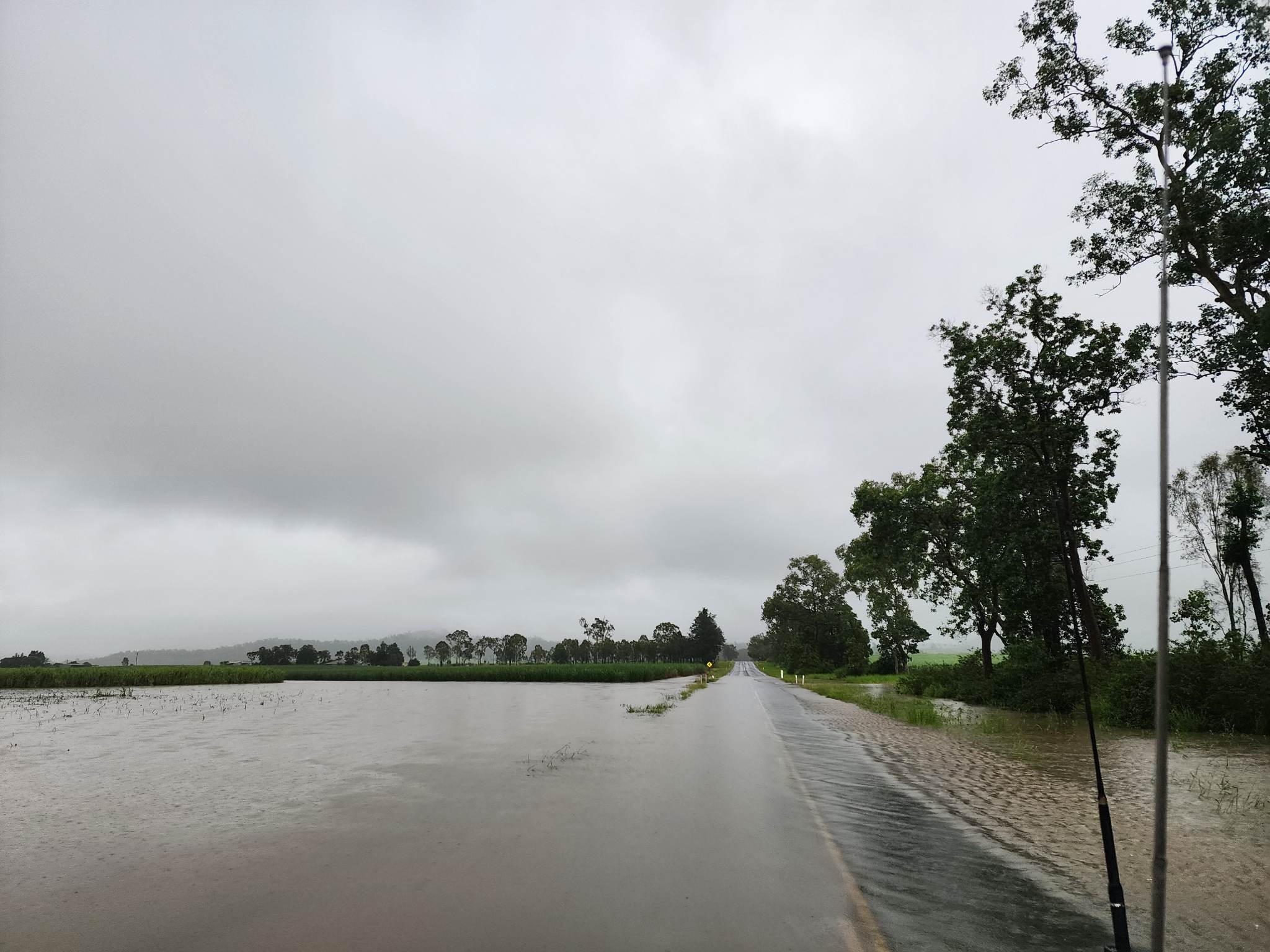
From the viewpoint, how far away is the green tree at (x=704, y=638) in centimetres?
16625

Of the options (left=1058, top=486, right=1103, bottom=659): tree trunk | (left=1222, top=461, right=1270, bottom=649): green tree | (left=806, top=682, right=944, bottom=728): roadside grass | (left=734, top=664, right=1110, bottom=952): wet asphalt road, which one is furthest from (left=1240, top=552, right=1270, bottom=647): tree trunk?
(left=734, top=664, right=1110, bottom=952): wet asphalt road

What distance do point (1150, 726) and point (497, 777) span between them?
59.7 ft

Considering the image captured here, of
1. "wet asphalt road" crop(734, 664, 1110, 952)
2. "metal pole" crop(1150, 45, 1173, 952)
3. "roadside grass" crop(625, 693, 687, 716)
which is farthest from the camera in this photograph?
"roadside grass" crop(625, 693, 687, 716)

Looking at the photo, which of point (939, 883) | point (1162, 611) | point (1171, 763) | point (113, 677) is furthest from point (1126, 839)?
point (113, 677)

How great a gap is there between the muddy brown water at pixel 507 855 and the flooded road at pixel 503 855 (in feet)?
0.13

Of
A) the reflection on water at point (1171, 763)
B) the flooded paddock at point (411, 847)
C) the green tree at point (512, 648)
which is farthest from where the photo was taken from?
the green tree at point (512, 648)

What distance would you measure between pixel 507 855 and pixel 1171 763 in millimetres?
12905

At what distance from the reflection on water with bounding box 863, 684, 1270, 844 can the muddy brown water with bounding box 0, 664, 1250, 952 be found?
3.15 meters

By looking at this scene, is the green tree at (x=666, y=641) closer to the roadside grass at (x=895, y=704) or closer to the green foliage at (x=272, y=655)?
the green foliage at (x=272, y=655)

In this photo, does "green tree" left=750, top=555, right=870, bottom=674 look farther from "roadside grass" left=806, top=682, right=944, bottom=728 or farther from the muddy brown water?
the muddy brown water

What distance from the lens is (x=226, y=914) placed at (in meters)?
6.25

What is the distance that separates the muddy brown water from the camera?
5.68 metres

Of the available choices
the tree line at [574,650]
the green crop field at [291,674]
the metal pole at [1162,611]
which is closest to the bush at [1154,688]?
the metal pole at [1162,611]

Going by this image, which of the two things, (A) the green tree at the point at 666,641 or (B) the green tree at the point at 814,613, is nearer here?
(B) the green tree at the point at 814,613
